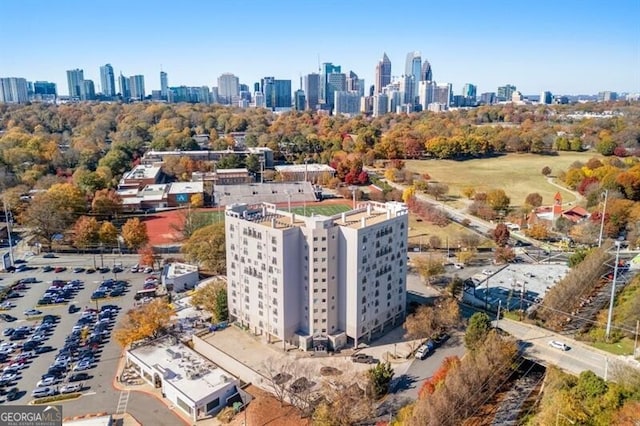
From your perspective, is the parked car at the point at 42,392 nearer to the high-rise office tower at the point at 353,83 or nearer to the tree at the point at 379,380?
the tree at the point at 379,380

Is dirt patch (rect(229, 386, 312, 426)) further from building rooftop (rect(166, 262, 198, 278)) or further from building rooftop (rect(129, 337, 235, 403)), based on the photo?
building rooftop (rect(166, 262, 198, 278))

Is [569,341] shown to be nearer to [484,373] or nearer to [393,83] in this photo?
[484,373]

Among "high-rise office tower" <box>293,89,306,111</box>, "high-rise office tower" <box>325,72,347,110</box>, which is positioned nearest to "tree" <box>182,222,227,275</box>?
"high-rise office tower" <box>293,89,306,111</box>

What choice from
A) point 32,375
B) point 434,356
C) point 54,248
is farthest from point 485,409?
point 54,248

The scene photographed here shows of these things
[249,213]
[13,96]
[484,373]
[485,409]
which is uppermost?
[13,96]

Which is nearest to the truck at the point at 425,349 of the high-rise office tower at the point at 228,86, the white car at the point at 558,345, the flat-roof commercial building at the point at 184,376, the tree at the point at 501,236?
the white car at the point at 558,345

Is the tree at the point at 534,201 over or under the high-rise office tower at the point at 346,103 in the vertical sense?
under
